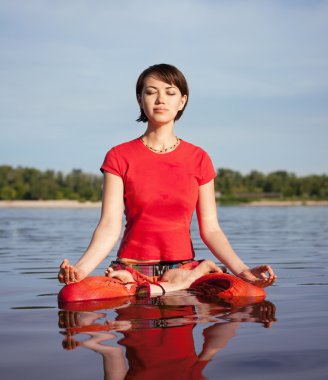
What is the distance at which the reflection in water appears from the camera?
2.05 m

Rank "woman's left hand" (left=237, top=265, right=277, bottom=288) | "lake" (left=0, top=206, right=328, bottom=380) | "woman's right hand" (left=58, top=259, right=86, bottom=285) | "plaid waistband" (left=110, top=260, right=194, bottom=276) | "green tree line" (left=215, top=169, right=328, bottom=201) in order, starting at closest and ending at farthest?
"lake" (left=0, top=206, right=328, bottom=380), "woman's right hand" (left=58, top=259, right=86, bottom=285), "woman's left hand" (left=237, top=265, right=277, bottom=288), "plaid waistband" (left=110, top=260, right=194, bottom=276), "green tree line" (left=215, top=169, right=328, bottom=201)

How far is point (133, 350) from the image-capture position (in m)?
2.26

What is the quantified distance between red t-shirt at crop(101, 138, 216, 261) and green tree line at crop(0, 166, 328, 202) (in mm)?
80127

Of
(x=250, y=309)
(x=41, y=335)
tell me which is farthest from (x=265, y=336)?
(x=41, y=335)

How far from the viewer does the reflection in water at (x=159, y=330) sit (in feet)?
6.74

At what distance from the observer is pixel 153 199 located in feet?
12.9

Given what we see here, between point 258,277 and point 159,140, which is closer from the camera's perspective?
point 258,277

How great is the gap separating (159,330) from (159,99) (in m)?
1.73

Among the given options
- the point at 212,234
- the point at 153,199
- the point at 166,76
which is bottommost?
the point at 212,234

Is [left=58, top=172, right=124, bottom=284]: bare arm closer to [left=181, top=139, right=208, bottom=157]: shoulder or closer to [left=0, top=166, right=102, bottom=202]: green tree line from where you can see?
[left=181, top=139, right=208, bottom=157]: shoulder

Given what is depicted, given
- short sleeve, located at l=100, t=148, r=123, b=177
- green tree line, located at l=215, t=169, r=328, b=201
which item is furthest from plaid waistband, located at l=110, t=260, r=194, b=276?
green tree line, located at l=215, t=169, r=328, b=201

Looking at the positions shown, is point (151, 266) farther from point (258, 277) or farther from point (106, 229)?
point (258, 277)

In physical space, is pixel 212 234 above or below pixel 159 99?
below

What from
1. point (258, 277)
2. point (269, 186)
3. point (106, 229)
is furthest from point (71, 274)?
point (269, 186)
